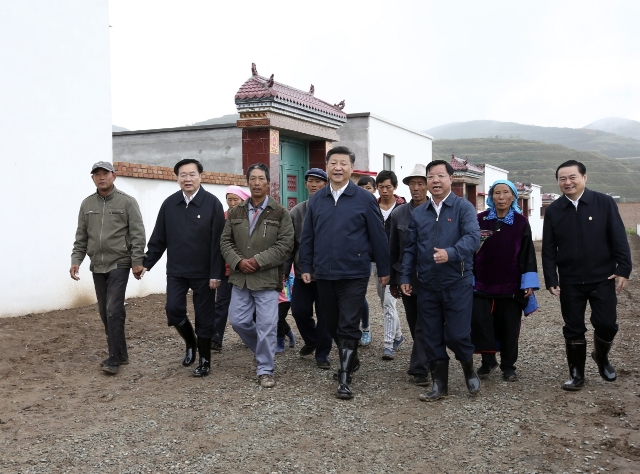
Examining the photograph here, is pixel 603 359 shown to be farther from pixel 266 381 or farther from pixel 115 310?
pixel 115 310

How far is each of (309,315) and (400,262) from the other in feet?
3.39

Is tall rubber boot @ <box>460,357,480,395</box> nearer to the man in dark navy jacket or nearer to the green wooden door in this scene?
the man in dark navy jacket

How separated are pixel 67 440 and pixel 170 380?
1.46 m

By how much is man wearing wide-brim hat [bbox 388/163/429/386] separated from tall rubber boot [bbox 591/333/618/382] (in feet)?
4.61

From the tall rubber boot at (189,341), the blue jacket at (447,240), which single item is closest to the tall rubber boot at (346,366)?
the blue jacket at (447,240)

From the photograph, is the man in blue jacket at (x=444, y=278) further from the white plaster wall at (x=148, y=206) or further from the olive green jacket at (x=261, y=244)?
the white plaster wall at (x=148, y=206)

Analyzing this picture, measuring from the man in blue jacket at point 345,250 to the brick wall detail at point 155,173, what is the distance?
5043 millimetres

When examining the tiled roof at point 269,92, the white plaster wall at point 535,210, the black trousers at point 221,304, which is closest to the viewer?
the black trousers at point 221,304

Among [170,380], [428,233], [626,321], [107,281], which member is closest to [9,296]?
[107,281]

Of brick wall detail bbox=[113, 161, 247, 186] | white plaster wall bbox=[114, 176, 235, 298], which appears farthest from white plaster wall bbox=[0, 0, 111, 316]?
white plaster wall bbox=[114, 176, 235, 298]

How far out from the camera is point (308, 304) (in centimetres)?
600

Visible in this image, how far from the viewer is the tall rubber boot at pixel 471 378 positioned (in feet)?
16.1

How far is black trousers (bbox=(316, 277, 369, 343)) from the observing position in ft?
16.8

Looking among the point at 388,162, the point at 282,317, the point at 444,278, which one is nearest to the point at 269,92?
the point at 282,317
